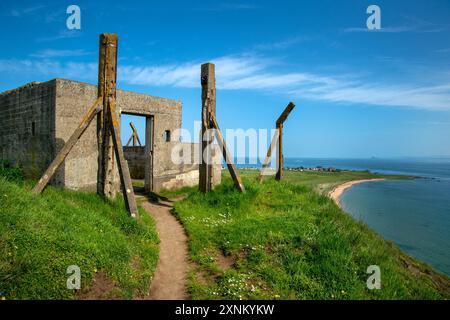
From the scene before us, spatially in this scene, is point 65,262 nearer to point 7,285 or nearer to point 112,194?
point 7,285

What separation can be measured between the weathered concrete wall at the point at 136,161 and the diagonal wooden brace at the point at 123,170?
8.21 metres

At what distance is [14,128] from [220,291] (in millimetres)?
10140

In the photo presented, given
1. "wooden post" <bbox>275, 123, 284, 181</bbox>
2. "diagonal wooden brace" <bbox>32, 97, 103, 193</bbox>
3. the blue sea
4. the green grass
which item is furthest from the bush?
the green grass

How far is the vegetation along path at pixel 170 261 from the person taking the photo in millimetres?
4324

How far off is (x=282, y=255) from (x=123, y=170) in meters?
4.32

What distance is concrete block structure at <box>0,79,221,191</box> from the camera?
27.3 feet

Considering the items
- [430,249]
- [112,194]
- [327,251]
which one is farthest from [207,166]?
[430,249]

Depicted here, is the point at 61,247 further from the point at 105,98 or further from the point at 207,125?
the point at 207,125

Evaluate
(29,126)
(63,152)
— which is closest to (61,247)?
(63,152)

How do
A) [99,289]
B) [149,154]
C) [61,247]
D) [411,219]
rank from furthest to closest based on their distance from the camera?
[411,219] < [149,154] < [61,247] < [99,289]

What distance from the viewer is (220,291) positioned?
4.26m

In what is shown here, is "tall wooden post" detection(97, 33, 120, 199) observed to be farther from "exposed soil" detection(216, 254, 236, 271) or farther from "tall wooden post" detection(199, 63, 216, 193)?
"exposed soil" detection(216, 254, 236, 271)

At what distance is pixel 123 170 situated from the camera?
6840 millimetres

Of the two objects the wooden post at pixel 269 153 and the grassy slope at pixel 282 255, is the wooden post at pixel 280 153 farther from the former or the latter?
the grassy slope at pixel 282 255
